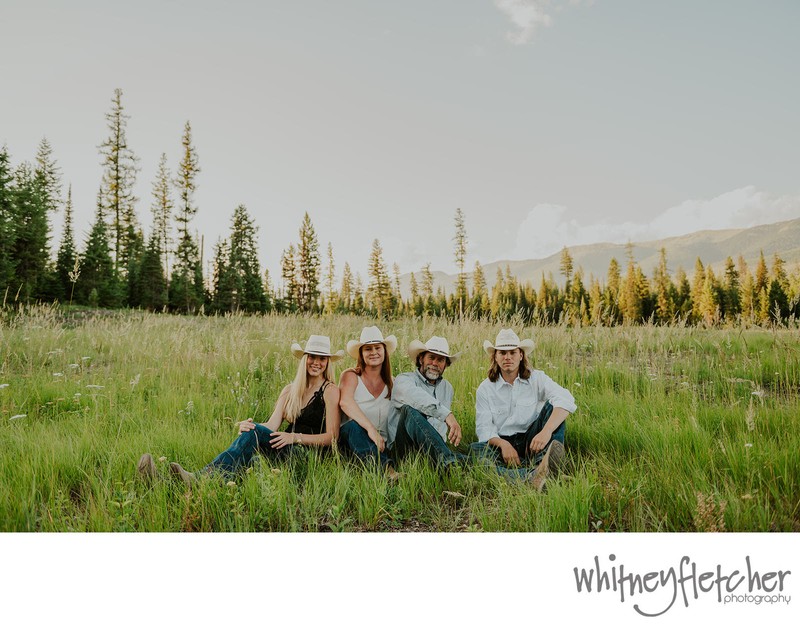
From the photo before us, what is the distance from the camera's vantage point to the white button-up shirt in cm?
363

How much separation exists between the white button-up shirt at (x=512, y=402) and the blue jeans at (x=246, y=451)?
1.53m

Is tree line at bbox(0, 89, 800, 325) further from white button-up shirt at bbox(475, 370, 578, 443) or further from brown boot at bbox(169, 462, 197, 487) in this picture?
brown boot at bbox(169, 462, 197, 487)

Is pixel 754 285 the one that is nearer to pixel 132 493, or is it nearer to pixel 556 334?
pixel 556 334

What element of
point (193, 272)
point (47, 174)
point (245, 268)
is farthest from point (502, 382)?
point (245, 268)

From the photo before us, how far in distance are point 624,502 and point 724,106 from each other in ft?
11.5

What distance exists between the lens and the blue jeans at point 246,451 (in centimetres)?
304

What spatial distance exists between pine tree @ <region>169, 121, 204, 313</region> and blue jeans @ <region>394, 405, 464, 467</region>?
25.2 m

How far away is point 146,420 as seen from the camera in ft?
12.8

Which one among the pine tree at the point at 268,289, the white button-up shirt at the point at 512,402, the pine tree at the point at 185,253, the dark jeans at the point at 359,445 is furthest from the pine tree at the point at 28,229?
the pine tree at the point at 268,289

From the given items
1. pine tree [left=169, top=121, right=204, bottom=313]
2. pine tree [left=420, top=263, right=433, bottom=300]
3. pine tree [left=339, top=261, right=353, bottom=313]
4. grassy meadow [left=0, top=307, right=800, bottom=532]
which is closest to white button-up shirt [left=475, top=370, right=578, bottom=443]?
grassy meadow [left=0, top=307, right=800, bottom=532]

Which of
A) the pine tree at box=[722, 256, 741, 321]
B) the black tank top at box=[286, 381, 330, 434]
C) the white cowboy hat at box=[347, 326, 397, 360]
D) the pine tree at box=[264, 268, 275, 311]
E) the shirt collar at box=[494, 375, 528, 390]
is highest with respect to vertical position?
the pine tree at box=[264, 268, 275, 311]
